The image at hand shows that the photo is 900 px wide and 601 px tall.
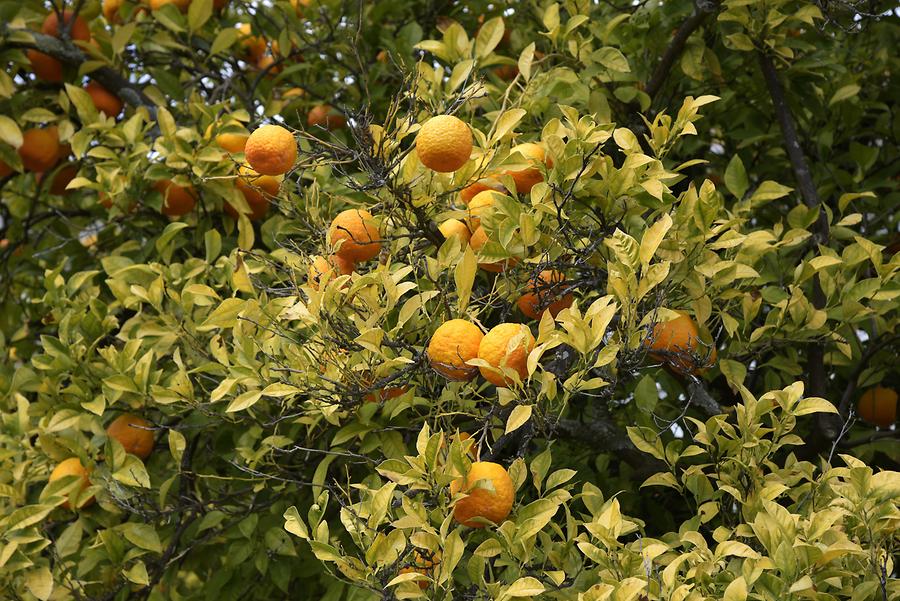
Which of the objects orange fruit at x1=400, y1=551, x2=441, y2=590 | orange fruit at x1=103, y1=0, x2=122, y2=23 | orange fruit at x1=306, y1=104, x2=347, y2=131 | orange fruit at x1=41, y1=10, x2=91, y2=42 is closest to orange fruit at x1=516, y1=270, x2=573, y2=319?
orange fruit at x1=400, y1=551, x2=441, y2=590

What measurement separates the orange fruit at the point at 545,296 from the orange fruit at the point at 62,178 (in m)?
1.36

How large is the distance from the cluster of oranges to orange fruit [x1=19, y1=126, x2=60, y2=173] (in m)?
0.69

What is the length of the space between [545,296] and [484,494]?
313mm

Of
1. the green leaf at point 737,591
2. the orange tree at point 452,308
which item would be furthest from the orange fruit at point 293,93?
the green leaf at point 737,591

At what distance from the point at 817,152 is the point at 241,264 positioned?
1.25 metres

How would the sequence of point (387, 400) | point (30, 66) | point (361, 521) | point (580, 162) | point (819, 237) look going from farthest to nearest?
1. point (30, 66)
2. point (819, 237)
3. point (387, 400)
4. point (580, 162)
5. point (361, 521)

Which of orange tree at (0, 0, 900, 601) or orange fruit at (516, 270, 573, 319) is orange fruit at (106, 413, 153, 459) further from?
orange fruit at (516, 270, 573, 319)

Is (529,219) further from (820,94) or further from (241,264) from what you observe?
(820,94)

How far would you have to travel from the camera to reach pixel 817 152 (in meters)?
2.04

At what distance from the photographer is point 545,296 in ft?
4.33

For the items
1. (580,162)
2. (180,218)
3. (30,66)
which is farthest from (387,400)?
(30,66)

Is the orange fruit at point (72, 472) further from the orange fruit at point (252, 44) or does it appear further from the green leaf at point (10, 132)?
the orange fruit at point (252, 44)

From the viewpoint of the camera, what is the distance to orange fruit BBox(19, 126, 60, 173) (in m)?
2.12

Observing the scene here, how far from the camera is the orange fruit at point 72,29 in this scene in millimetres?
2150
